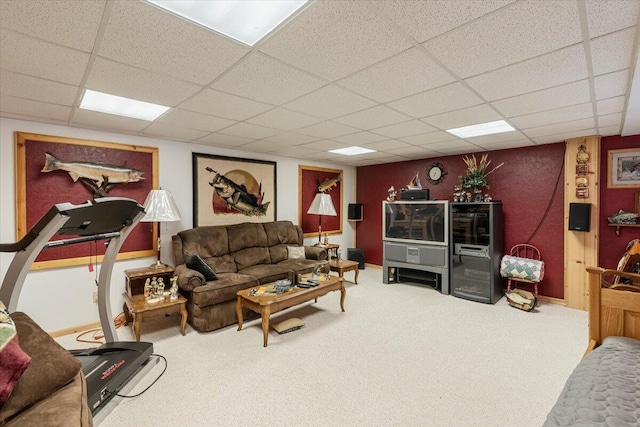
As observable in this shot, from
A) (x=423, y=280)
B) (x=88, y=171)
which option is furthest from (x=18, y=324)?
(x=423, y=280)

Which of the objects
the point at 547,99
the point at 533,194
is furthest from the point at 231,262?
the point at 533,194

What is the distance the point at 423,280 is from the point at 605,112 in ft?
11.2

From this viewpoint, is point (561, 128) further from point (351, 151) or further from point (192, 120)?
point (192, 120)

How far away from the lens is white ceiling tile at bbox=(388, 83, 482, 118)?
232 cm

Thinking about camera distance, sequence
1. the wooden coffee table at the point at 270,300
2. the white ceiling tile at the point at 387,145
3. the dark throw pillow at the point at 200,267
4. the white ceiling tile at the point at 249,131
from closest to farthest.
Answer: the wooden coffee table at the point at 270,300 < the white ceiling tile at the point at 249,131 < the dark throw pillow at the point at 200,267 < the white ceiling tile at the point at 387,145

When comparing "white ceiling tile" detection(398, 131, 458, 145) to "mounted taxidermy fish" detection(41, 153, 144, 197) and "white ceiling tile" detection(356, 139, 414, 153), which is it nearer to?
"white ceiling tile" detection(356, 139, 414, 153)

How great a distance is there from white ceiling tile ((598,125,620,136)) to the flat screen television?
198 centimetres

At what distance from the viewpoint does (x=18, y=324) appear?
60.2 inches

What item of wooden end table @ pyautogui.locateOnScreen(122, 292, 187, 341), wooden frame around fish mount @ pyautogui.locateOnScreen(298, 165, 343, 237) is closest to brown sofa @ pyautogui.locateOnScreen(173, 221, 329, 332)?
wooden end table @ pyautogui.locateOnScreen(122, 292, 187, 341)

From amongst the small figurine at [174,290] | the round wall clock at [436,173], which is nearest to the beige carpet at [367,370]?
the small figurine at [174,290]

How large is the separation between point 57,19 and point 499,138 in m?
4.50

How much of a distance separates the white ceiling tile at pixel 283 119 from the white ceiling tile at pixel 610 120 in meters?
2.91

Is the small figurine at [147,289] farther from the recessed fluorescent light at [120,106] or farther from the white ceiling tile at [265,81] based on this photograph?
the white ceiling tile at [265,81]

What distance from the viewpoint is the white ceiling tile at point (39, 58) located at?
1573mm
